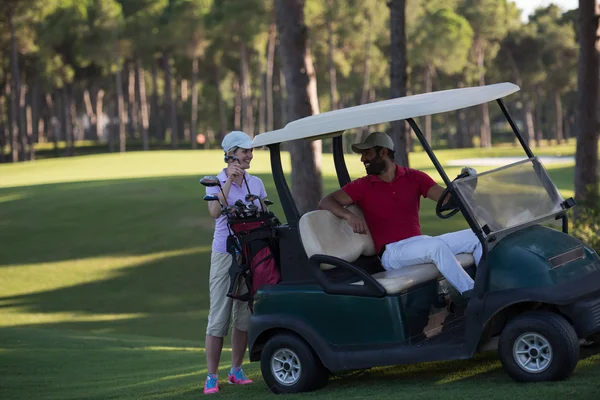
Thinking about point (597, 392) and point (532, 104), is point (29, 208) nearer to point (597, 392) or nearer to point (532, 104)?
point (597, 392)

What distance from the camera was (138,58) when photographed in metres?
73.8

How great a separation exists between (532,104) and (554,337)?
9598 centimetres

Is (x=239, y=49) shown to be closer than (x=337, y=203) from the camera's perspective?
No

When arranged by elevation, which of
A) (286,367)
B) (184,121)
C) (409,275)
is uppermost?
(184,121)

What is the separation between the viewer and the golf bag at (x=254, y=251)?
22.9 feet

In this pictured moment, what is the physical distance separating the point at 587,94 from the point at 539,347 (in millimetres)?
10188

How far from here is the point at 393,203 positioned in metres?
7.05

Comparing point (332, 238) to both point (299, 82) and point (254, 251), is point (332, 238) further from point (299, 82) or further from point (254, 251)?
point (299, 82)

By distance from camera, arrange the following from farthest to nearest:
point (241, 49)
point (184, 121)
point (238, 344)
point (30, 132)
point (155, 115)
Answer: point (184, 121) < point (155, 115) < point (241, 49) < point (30, 132) < point (238, 344)

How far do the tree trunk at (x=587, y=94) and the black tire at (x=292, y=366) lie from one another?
360 inches

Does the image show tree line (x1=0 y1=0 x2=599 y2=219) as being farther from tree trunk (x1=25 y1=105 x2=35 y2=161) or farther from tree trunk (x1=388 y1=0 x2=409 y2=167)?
tree trunk (x1=388 y1=0 x2=409 y2=167)

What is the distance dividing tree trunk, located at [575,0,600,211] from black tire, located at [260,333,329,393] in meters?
9.14

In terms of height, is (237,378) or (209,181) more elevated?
(209,181)

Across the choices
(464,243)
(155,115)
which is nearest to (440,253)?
(464,243)
